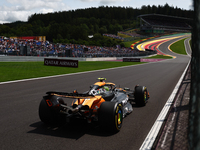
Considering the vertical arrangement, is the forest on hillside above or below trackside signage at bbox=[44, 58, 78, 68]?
above

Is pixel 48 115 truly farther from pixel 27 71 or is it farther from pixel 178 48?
pixel 178 48

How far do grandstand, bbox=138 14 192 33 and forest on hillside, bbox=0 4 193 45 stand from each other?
4818 mm

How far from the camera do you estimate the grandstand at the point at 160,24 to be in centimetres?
11450

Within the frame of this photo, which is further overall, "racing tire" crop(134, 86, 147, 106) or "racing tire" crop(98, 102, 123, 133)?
"racing tire" crop(134, 86, 147, 106)

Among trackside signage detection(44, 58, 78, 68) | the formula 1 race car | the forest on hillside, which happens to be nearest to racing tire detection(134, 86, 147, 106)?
the formula 1 race car

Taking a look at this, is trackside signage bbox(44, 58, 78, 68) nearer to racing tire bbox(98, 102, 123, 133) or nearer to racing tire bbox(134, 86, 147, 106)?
A: racing tire bbox(134, 86, 147, 106)

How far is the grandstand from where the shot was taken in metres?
114

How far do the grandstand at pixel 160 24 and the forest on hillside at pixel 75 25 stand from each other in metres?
4.82

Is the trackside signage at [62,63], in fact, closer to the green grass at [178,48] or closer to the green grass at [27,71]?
the green grass at [27,71]

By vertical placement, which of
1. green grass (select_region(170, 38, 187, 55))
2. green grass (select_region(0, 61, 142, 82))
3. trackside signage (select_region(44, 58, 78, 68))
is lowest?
green grass (select_region(0, 61, 142, 82))

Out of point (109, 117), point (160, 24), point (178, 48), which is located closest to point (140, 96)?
point (109, 117)

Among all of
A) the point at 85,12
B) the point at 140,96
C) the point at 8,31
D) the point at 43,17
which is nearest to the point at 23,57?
the point at 140,96

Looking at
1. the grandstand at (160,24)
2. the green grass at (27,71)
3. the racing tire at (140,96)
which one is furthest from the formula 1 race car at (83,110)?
the grandstand at (160,24)

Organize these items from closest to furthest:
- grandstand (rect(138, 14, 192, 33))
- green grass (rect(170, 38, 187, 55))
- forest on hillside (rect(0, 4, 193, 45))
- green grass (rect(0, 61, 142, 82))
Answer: green grass (rect(0, 61, 142, 82)), green grass (rect(170, 38, 187, 55)), forest on hillside (rect(0, 4, 193, 45)), grandstand (rect(138, 14, 192, 33))
